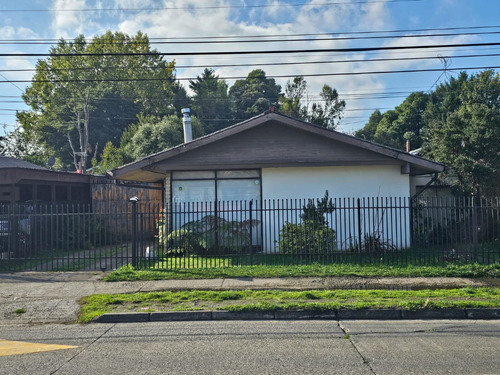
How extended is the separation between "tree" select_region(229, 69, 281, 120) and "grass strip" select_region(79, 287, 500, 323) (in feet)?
141

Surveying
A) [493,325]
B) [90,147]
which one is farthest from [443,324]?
[90,147]

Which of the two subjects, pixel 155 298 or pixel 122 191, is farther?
pixel 122 191

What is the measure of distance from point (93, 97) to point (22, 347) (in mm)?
41249

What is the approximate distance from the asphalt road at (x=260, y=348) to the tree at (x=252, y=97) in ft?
147

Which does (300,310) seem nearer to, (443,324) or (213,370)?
(443,324)

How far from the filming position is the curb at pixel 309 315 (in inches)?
288

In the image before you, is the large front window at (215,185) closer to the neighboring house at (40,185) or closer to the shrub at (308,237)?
the shrub at (308,237)

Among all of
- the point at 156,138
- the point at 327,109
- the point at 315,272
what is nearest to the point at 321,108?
the point at 327,109

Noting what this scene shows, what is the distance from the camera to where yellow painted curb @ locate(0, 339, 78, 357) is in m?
5.73

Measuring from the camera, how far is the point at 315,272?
34.3 ft

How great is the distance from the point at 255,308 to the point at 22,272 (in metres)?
7.10

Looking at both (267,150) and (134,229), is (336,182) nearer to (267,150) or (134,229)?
(267,150)

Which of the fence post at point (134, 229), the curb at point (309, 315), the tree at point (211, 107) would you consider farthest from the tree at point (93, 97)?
the curb at point (309, 315)

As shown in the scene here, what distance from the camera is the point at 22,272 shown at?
36.9 feet
